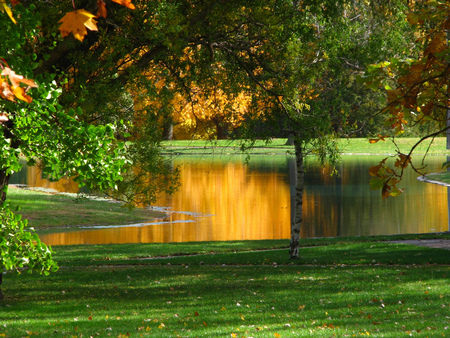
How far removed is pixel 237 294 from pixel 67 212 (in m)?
15.1

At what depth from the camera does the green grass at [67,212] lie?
2142 centimetres

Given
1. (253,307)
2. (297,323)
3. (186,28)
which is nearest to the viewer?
(297,323)

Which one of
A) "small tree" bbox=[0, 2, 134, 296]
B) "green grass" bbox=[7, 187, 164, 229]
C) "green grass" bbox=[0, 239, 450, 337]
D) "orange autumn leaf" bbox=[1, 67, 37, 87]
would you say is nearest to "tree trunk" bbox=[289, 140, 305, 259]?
"green grass" bbox=[0, 239, 450, 337]

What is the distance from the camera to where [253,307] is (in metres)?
8.09

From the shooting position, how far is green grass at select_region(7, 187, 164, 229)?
843 inches

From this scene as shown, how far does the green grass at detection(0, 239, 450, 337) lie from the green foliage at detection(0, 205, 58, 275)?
0.90 metres

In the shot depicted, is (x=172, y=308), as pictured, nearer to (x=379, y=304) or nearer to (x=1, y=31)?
(x=379, y=304)

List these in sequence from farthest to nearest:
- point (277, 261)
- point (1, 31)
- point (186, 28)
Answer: point (277, 261)
point (186, 28)
point (1, 31)

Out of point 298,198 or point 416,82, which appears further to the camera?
point 298,198

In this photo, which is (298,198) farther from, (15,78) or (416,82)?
(15,78)

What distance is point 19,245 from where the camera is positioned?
241 inches

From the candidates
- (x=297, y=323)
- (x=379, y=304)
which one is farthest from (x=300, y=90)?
(x=297, y=323)

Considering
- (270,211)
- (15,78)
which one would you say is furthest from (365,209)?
(15,78)

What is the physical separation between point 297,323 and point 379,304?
5.60ft
